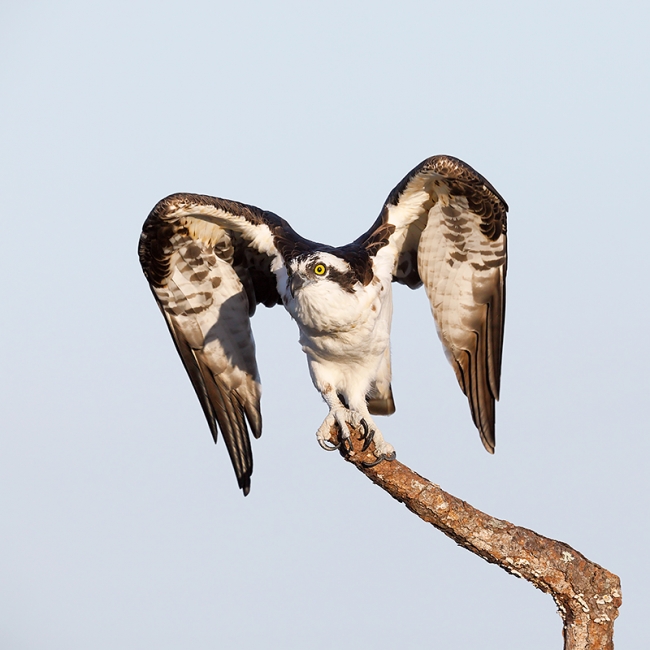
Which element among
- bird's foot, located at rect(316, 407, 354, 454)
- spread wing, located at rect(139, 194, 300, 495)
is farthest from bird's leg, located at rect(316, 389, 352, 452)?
spread wing, located at rect(139, 194, 300, 495)

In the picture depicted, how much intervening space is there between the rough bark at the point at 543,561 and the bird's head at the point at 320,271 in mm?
1793

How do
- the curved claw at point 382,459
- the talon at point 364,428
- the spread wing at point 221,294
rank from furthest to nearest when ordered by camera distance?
the spread wing at point 221,294, the talon at point 364,428, the curved claw at point 382,459

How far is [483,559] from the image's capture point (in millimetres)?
6812

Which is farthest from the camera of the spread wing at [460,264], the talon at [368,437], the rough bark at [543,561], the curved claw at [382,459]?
the spread wing at [460,264]

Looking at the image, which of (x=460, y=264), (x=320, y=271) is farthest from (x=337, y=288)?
(x=460, y=264)

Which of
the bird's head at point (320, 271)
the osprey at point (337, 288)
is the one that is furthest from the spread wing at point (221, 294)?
the bird's head at point (320, 271)

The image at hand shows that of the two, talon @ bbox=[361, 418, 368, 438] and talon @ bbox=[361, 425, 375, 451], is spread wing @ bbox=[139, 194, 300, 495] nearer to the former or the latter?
talon @ bbox=[361, 418, 368, 438]

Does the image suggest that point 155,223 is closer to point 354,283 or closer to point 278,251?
point 278,251

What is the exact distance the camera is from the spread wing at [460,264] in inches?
322

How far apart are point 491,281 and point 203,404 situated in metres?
3.12

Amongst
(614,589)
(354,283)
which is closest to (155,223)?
(354,283)

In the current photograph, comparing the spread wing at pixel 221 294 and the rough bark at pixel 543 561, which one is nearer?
the rough bark at pixel 543 561

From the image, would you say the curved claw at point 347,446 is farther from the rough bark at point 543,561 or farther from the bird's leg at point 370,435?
the rough bark at point 543,561

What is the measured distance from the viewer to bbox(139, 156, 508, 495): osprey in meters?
7.66
